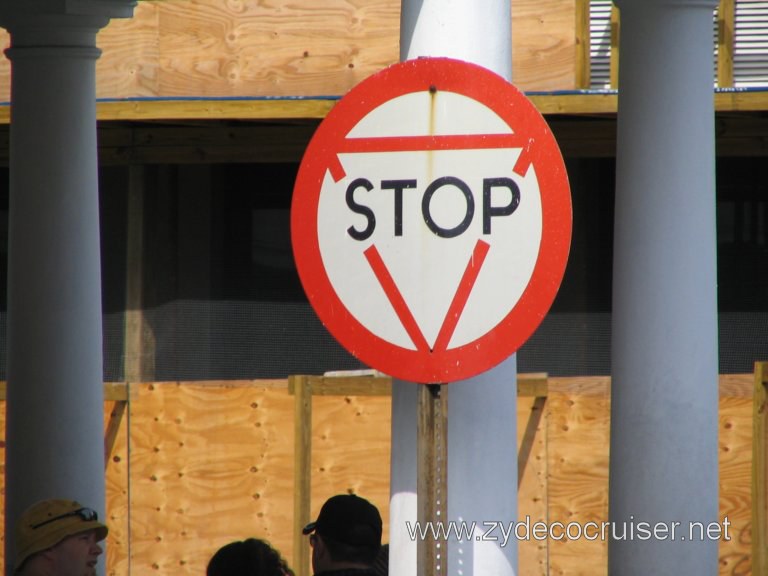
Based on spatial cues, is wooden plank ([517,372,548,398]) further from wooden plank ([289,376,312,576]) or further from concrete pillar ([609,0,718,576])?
concrete pillar ([609,0,718,576])

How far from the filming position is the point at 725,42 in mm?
11852

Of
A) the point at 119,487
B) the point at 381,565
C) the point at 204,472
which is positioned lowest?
the point at 119,487

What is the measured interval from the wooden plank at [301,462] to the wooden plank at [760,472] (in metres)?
3.47

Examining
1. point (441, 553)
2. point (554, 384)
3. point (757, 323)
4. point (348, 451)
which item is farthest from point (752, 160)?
point (441, 553)

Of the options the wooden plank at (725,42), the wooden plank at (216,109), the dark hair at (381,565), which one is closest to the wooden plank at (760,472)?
the wooden plank at (725,42)

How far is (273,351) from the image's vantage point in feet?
41.0

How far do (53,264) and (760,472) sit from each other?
5.72m

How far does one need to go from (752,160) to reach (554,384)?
240 centimetres

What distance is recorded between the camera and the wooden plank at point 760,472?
11258 millimetres

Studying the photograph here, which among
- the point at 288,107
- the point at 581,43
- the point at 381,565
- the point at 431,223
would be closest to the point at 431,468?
the point at 431,223

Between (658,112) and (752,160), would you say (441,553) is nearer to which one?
(658,112)

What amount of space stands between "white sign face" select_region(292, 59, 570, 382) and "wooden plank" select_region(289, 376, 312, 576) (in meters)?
8.38

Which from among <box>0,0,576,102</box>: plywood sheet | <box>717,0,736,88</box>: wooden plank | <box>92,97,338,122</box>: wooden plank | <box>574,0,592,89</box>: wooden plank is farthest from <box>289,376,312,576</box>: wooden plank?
<box>717,0,736,88</box>: wooden plank

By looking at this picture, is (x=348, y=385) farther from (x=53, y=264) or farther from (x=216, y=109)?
(x=53, y=264)
